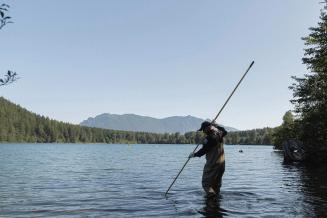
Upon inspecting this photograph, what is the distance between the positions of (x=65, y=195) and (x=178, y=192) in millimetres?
6040

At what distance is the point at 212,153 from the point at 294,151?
108 feet

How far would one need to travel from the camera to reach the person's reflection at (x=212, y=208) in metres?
16.5

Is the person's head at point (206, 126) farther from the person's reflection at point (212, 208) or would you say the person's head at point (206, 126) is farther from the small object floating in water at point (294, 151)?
the small object floating in water at point (294, 151)

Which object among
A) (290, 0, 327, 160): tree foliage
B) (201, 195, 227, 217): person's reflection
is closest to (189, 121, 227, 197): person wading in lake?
(201, 195, 227, 217): person's reflection

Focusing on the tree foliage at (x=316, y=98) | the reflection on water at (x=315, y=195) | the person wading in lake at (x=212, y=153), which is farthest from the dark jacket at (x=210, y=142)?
the tree foliage at (x=316, y=98)

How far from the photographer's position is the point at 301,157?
47.6 m

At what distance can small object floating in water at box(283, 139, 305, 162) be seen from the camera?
4756 cm

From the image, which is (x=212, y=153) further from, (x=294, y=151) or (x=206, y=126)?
(x=294, y=151)

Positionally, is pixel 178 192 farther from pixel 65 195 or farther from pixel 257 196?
pixel 65 195

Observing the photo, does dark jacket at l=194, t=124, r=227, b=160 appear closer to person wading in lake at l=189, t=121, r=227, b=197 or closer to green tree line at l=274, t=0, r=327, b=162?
person wading in lake at l=189, t=121, r=227, b=197

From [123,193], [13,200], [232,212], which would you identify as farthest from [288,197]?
[13,200]

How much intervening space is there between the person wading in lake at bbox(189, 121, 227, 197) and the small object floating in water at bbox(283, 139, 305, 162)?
30141 millimetres

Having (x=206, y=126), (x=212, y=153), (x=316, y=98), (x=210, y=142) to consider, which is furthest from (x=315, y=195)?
(x=316, y=98)

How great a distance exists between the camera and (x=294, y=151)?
4947 cm
